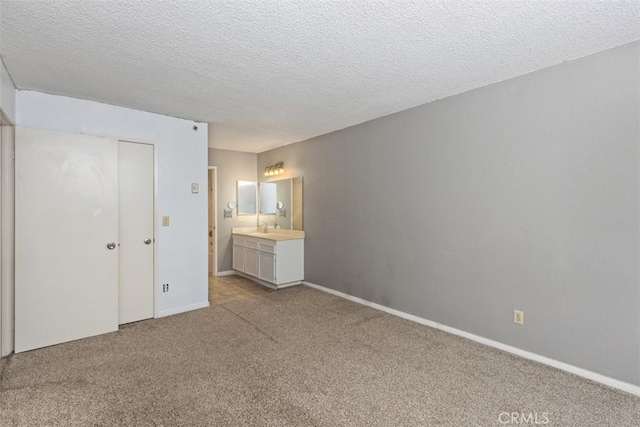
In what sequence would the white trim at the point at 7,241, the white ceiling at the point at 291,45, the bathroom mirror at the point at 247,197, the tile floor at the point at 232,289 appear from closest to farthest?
the white ceiling at the point at 291,45 < the white trim at the point at 7,241 < the tile floor at the point at 232,289 < the bathroom mirror at the point at 247,197

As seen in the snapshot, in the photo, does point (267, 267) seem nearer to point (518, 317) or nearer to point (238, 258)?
point (238, 258)

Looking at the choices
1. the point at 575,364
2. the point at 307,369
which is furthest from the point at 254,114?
the point at 575,364

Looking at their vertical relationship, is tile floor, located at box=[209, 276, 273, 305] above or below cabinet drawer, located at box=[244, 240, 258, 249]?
below

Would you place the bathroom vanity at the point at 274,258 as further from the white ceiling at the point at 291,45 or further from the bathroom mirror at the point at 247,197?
the white ceiling at the point at 291,45

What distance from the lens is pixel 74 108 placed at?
10.6 ft

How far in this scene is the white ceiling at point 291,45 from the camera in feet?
5.98

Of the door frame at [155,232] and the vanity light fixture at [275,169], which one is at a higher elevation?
the vanity light fixture at [275,169]

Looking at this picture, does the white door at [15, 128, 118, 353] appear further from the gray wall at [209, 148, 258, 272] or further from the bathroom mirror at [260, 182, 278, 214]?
the bathroom mirror at [260, 182, 278, 214]

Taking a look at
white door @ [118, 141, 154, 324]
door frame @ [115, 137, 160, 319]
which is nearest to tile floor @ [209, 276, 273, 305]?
door frame @ [115, 137, 160, 319]

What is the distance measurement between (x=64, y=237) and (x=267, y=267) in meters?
2.62

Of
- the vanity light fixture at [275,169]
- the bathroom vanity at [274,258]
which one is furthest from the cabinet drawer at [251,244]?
the vanity light fixture at [275,169]

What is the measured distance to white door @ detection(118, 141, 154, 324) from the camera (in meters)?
3.48

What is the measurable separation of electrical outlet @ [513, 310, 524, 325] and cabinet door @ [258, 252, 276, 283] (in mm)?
3153

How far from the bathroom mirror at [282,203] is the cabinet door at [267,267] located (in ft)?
2.29
